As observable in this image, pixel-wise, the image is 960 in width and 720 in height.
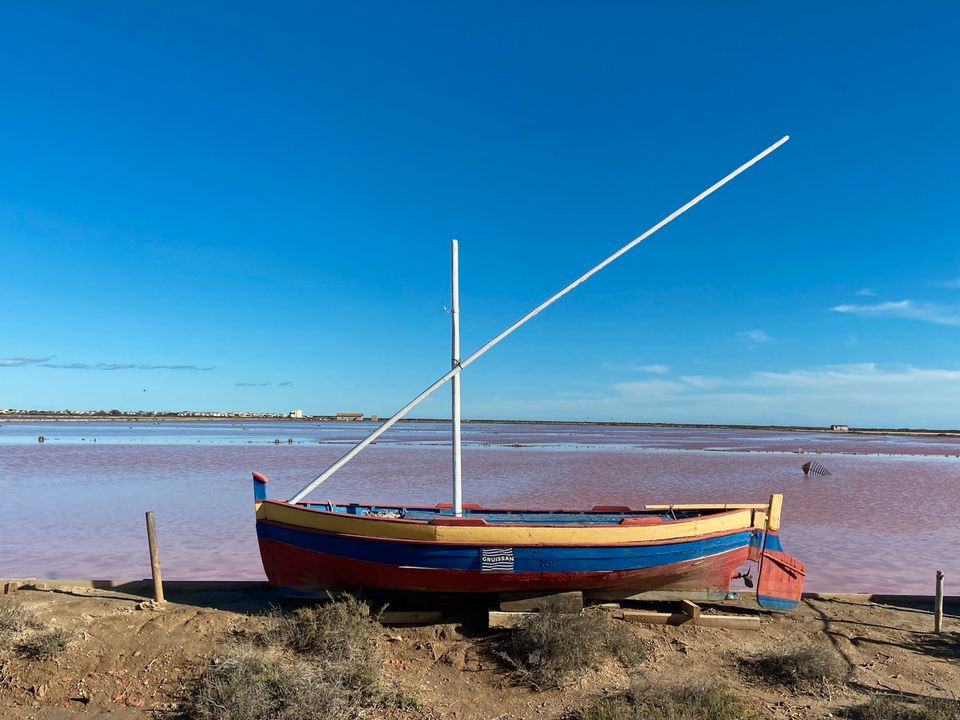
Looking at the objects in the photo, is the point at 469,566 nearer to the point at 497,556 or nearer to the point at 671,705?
the point at 497,556

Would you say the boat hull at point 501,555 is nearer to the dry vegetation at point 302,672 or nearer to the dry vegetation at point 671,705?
the dry vegetation at point 302,672

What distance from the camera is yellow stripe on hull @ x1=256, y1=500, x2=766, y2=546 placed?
8.29 metres

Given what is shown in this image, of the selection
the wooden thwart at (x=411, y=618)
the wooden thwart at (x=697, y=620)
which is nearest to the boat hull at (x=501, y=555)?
the wooden thwart at (x=411, y=618)

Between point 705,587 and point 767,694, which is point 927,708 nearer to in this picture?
point 767,694

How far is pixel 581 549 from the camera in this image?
834cm

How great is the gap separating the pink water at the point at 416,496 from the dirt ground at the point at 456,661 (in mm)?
2447

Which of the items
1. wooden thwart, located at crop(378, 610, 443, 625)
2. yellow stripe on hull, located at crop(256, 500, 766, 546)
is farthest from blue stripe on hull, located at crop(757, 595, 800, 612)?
wooden thwart, located at crop(378, 610, 443, 625)

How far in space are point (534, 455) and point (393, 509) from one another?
32364 mm

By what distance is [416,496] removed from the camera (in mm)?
21344

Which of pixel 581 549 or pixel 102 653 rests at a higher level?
pixel 581 549

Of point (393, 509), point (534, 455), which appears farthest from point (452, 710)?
point (534, 455)

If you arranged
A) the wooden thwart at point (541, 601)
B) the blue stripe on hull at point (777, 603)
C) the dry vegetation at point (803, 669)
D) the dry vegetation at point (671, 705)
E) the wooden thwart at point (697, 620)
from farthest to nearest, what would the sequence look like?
the blue stripe on hull at point (777, 603) → the wooden thwart at point (697, 620) → the wooden thwart at point (541, 601) → the dry vegetation at point (803, 669) → the dry vegetation at point (671, 705)

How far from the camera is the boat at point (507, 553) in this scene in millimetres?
8297

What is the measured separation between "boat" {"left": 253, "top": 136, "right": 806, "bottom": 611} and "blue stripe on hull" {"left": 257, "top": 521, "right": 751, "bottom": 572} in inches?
0.5
